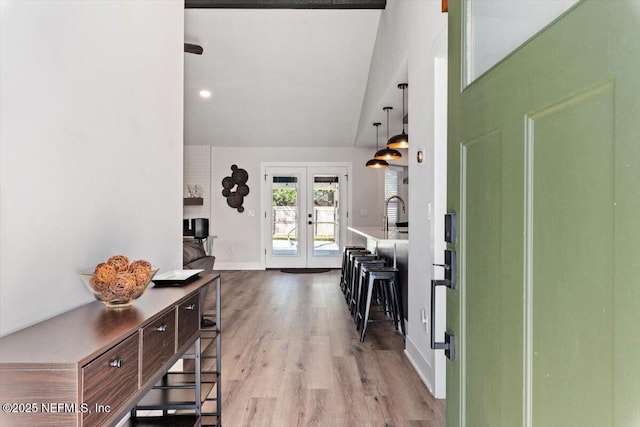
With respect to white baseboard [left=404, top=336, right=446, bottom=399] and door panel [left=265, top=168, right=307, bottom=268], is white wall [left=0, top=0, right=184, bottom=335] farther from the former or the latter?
door panel [left=265, top=168, right=307, bottom=268]

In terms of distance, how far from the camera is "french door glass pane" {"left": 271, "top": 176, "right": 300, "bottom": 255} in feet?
27.8

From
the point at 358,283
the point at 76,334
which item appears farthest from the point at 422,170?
the point at 76,334

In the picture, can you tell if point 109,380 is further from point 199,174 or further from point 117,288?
point 199,174

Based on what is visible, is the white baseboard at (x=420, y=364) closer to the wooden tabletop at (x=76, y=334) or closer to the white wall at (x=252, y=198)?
the wooden tabletop at (x=76, y=334)

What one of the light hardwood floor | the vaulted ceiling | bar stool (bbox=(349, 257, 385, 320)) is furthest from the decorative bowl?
the vaulted ceiling

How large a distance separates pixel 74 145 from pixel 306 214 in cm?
703

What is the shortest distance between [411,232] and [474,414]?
93.3 inches

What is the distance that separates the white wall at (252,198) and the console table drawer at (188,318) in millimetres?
6634

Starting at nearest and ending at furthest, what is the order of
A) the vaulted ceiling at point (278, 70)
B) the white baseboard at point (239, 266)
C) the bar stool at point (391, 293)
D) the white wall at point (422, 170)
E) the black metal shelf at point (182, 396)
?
the black metal shelf at point (182, 396) → the white wall at point (422, 170) → the bar stool at point (391, 293) → the vaulted ceiling at point (278, 70) → the white baseboard at point (239, 266)

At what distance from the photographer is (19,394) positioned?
874 millimetres

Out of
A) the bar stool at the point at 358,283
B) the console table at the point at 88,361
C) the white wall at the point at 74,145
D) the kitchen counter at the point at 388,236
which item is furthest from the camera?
the bar stool at the point at 358,283

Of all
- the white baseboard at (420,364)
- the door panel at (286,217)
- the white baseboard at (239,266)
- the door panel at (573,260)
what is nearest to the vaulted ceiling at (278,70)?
the door panel at (286,217)

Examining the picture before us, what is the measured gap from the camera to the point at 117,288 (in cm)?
134

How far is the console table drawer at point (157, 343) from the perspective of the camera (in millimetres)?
1237
